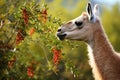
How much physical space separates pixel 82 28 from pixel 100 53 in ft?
2.47

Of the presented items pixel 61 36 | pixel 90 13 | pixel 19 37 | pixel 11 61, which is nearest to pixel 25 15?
pixel 19 37

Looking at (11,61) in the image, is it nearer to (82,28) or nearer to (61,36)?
(61,36)

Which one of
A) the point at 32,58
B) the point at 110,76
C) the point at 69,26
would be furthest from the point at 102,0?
the point at 32,58

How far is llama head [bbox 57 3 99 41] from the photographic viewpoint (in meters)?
11.9

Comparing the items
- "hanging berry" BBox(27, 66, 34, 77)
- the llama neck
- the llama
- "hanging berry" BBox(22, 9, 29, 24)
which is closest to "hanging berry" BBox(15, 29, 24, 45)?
"hanging berry" BBox(22, 9, 29, 24)

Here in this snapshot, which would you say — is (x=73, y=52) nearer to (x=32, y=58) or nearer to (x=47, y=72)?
(x=47, y=72)

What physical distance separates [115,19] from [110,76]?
90.7ft

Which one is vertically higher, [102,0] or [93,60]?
[102,0]

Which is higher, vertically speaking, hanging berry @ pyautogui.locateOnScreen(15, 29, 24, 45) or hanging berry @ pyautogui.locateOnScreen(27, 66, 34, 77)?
hanging berry @ pyautogui.locateOnScreen(15, 29, 24, 45)

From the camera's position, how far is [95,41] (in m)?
11.9

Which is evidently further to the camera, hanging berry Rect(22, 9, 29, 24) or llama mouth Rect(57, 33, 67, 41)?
hanging berry Rect(22, 9, 29, 24)

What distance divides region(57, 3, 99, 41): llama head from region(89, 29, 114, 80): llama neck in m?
0.18

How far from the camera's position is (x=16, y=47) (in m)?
13.3

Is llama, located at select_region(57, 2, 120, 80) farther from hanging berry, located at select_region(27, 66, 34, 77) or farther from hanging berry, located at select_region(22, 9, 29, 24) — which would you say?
hanging berry, located at select_region(27, 66, 34, 77)
